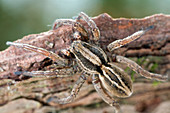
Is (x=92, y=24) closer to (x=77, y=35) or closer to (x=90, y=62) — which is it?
(x=77, y=35)

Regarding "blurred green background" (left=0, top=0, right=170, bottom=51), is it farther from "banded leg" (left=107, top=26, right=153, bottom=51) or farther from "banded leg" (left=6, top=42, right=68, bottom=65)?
"banded leg" (left=107, top=26, right=153, bottom=51)

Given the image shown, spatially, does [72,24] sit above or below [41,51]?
above

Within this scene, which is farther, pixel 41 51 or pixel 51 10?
pixel 51 10

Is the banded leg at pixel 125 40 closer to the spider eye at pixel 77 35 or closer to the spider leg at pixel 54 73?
the spider eye at pixel 77 35

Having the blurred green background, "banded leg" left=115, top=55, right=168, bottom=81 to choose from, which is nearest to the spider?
"banded leg" left=115, top=55, right=168, bottom=81

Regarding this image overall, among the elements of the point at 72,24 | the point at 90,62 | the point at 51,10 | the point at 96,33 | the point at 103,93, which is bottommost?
the point at 103,93

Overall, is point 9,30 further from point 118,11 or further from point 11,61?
point 118,11

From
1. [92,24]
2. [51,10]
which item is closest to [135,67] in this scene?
[92,24]
